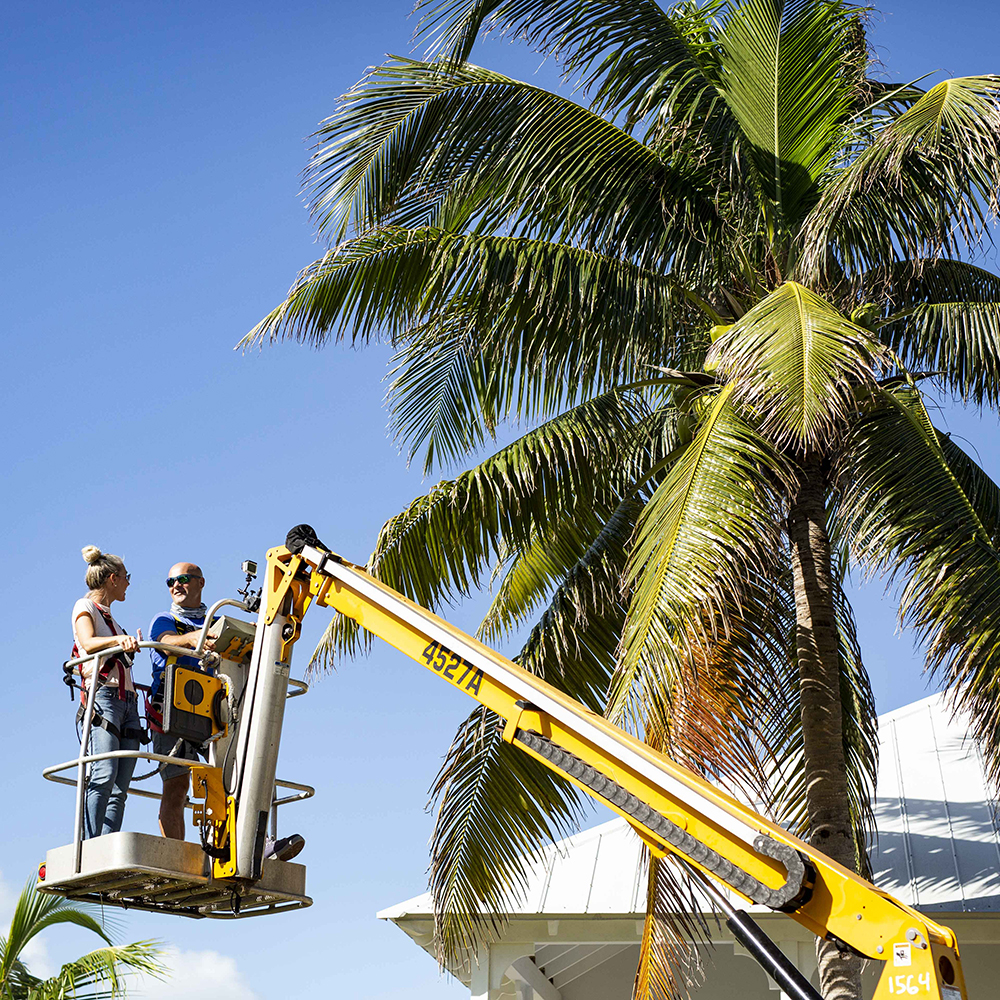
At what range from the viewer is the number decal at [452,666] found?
709 centimetres

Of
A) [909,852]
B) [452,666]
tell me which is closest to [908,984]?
[452,666]

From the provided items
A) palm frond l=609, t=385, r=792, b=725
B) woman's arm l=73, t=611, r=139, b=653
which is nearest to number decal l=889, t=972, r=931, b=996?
palm frond l=609, t=385, r=792, b=725

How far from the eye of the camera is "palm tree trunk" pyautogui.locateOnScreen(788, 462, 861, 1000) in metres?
9.54

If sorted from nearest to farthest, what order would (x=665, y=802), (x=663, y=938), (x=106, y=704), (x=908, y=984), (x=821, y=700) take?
(x=908, y=984)
(x=665, y=802)
(x=106, y=704)
(x=663, y=938)
(x=821, y=700)

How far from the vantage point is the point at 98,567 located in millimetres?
7586

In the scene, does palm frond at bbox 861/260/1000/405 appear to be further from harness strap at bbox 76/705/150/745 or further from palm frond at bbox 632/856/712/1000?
harness strap at bbox 76/705/150/745

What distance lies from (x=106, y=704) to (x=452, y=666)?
1978 millimetres

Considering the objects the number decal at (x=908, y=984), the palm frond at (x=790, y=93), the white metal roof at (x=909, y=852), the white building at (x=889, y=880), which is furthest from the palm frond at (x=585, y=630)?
the number decal at (x=908, y=984)

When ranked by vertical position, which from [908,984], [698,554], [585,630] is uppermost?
[585,630]

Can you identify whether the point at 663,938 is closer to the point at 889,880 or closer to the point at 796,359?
the point at 796,359

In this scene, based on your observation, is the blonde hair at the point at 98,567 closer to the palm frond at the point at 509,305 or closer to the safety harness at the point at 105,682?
the safety harness at the point at 105,682

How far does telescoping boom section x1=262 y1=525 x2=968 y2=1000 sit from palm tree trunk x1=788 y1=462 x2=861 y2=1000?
10.6 ft

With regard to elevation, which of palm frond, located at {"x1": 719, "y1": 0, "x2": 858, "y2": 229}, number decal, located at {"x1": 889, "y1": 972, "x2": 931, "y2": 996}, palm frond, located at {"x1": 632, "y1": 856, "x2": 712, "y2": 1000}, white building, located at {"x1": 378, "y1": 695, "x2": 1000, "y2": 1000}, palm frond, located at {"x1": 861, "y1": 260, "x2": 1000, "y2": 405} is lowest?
number decal, located at {"x1": 889, "y1": 972, "x2": 931, "y2": 996}

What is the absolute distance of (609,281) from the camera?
1130 cm
